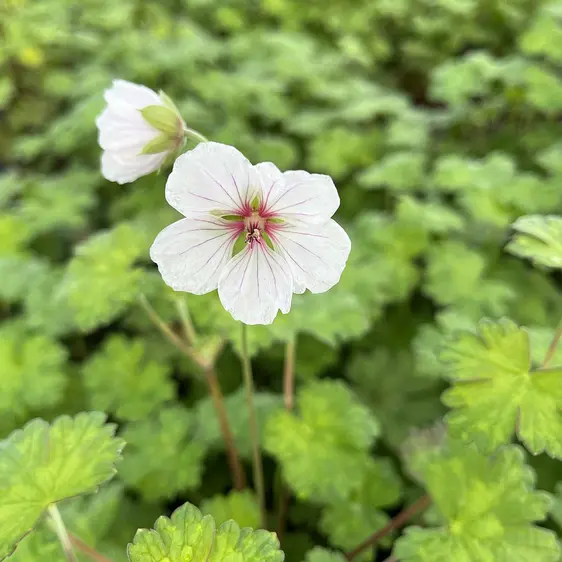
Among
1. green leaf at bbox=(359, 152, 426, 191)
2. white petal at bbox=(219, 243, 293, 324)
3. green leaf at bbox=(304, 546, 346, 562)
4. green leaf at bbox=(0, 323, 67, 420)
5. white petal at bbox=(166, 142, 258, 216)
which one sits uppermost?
white petal at bbox=(166, 142, 258, 216)

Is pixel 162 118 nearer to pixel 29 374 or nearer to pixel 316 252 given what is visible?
pixel 316 252

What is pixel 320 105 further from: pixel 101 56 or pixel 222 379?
pixel 222 379

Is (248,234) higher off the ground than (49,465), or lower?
higher

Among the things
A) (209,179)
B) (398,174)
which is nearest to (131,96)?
(209,179)

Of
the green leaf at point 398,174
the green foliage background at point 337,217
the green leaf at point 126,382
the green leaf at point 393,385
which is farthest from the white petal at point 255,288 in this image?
the green leaf at point 398,174

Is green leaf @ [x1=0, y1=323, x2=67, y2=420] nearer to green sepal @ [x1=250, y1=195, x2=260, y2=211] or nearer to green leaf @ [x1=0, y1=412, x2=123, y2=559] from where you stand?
green leaf @ [x1=0, y1=412, x2=123, y2=559]

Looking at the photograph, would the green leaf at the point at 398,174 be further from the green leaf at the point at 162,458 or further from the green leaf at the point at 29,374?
the green leaf at the point at 29,374

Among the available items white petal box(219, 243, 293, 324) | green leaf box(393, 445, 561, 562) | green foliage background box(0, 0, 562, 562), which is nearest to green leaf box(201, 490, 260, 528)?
green foliage background box(0, 0, 562, 562)
